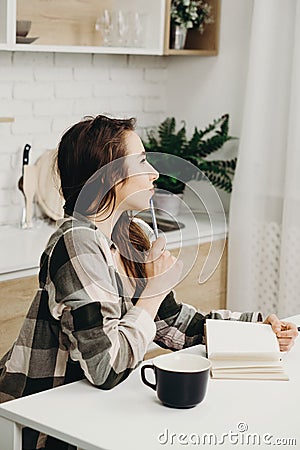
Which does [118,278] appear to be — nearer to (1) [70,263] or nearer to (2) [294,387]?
(1) [70,263]

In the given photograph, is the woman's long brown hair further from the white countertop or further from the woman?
the white countertop

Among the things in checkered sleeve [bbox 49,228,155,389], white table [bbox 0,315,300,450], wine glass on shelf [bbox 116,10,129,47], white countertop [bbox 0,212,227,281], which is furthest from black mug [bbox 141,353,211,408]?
wine glass on shelf [bbox 116,10,129,47]

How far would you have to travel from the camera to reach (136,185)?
5.78 ft

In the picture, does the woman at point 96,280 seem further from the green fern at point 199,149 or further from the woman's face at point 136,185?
the green fern at point 199,149

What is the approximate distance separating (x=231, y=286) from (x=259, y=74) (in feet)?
3.01

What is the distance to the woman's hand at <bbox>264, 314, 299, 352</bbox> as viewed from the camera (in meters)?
1.88

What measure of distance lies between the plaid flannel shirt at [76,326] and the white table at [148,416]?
6 centimetres

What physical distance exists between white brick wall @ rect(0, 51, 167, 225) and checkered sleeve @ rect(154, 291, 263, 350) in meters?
1.58

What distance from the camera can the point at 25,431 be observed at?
5.32 feet

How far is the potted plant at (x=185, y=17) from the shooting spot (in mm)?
3787

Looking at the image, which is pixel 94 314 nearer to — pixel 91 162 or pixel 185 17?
pixel 91 162

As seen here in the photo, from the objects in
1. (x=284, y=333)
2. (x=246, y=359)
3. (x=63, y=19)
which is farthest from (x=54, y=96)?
(x=246, y=359)

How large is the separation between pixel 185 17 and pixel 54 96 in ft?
2.36

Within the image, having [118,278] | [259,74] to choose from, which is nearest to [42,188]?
[259,74]
